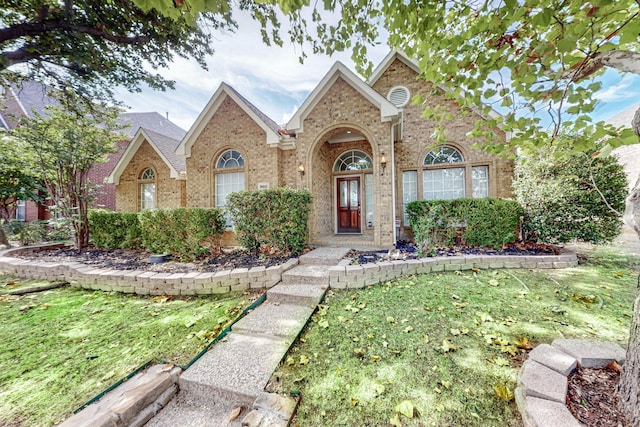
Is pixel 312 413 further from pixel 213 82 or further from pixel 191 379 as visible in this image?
pixel 213 82

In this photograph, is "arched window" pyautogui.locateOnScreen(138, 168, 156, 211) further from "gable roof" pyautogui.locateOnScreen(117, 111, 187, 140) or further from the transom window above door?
"gable roof" pyautogui.locateOnScreen(117, 111, 187, 140)

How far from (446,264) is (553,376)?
3.60 metres

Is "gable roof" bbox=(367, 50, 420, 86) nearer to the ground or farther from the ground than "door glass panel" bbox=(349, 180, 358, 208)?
farther from the ground

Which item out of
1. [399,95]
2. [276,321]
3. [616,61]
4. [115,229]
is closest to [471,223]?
[616,61]

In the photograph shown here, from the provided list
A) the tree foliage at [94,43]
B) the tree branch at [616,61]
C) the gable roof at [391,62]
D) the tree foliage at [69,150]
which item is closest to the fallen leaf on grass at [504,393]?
the tree branch at [616,61]

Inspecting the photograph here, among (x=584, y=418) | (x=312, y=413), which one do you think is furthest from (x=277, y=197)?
(x=584, y=418)

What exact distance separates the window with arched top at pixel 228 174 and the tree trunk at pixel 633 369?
31.6 ft

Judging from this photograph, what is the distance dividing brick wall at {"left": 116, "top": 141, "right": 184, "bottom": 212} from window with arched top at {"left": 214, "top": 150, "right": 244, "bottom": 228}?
279cm

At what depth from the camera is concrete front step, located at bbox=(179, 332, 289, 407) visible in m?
2.27

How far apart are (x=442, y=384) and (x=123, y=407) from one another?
290cm

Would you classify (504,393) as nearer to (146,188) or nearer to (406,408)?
(406,408)

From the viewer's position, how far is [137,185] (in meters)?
11.6

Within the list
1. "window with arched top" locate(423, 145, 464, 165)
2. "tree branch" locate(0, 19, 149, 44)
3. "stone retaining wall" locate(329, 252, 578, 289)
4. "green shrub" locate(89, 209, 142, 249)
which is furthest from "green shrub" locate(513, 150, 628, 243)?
"tree branch" locate(0, 19, 149, 44)

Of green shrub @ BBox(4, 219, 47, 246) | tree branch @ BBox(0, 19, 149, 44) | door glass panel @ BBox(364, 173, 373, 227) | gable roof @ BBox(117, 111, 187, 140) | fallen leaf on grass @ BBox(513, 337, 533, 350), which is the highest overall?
gable roof @ BBox(117, 111, 187, 140)
